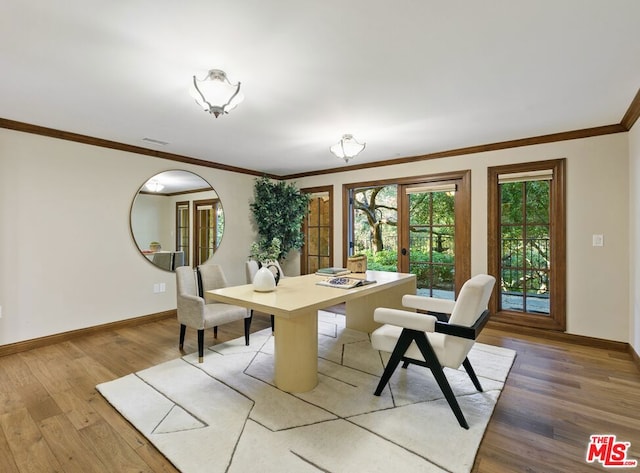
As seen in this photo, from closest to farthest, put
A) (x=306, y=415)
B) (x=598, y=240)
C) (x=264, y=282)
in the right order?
(x=306, y=415), (x=264, y=282), (x=598, y=240)

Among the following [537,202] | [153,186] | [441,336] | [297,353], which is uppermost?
[153,186]

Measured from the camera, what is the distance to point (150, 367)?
108 inches

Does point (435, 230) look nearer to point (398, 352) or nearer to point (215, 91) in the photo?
point (398, 352)

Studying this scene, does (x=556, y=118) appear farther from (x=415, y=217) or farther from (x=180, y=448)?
(x=180, y=448)

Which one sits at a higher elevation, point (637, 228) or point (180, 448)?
point (637, 228)

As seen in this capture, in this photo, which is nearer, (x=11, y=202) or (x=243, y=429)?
(x=243, y=429)

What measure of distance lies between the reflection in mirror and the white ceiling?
992mm

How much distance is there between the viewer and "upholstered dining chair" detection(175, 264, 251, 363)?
286cm

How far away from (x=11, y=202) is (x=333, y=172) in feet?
13.2

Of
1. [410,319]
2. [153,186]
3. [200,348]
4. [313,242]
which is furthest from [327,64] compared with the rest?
[313,242]

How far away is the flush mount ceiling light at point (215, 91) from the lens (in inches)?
83.9

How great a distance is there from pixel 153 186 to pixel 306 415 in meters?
3.56

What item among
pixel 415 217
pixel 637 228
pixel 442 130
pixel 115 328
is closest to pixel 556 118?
pixel 442 130

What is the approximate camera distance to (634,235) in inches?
117
